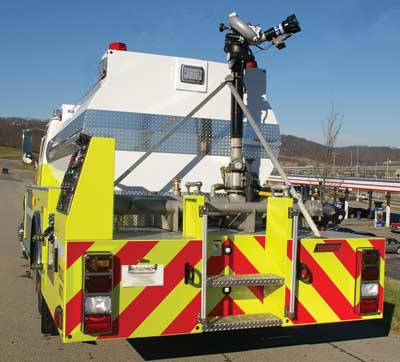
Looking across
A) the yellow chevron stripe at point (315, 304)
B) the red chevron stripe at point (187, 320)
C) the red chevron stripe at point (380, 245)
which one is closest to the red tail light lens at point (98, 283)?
the red chevron stripe at point (187, 320)

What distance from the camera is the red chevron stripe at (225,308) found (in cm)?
450

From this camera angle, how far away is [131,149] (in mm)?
5699

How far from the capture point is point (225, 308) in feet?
14.9

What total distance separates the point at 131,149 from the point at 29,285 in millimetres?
3766

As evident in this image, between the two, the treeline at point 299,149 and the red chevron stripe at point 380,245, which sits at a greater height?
the treeline at point 299,149

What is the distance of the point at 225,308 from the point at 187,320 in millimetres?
430

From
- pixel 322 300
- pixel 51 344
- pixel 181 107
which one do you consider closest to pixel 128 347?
pixel 51 344

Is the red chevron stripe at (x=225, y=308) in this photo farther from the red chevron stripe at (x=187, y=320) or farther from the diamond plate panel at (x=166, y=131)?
the diamond plate panel at (x=166, y=131)

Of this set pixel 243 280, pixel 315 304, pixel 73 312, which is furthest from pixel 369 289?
pixel 73 312

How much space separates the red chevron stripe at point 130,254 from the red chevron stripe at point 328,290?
141 cm

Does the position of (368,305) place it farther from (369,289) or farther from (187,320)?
(187,320)

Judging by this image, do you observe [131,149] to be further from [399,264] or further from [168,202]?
[399,264]

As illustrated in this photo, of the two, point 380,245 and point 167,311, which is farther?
point 380,245

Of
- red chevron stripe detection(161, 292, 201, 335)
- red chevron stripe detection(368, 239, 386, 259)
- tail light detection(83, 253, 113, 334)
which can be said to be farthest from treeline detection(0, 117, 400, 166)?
tail light detection(83, 253, 113, 334)
